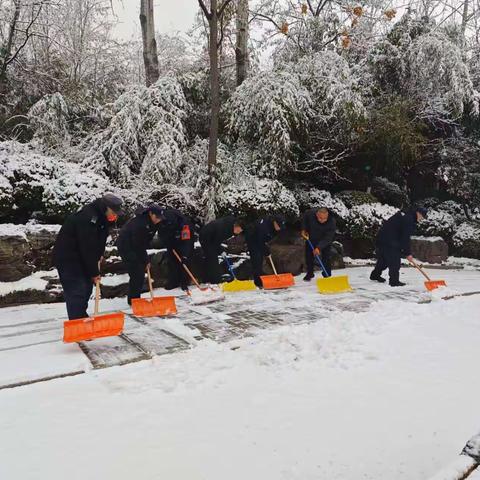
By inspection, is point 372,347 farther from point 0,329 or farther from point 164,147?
point 164,147

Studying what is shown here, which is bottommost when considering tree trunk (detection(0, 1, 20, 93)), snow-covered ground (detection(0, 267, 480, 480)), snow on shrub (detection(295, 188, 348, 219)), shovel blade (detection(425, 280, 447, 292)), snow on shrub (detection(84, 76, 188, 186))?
snow-covered ground (detection(0, 267, 480, 480))

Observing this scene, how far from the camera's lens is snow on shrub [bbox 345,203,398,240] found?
9.18m

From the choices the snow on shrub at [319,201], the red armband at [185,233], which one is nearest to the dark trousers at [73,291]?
the red armband at [185,233]

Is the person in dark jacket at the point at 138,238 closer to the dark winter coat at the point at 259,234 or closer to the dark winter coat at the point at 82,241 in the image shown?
the dark winter coat at the point at 82,241

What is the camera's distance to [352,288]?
6820 millimetres

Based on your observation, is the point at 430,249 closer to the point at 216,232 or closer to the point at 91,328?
the point at 216,232

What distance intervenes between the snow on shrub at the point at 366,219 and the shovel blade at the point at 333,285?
2968 mm

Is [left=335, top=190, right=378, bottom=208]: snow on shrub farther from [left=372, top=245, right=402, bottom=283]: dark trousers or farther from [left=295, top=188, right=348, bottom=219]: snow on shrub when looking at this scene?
[left=372, top=245, right=402, bottom=283]: dark trousers

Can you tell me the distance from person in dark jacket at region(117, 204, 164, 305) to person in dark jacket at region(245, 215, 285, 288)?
193 cm

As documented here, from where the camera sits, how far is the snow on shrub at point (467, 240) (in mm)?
10344

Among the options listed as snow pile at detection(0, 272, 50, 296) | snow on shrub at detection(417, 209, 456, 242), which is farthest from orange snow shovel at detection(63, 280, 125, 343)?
snow on shrub at detection(417, 209, 456, 242)

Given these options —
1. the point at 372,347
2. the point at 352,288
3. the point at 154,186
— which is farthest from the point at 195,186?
the point at 372,347

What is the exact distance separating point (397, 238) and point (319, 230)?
133cm

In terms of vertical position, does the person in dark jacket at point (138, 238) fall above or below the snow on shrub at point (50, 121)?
below
